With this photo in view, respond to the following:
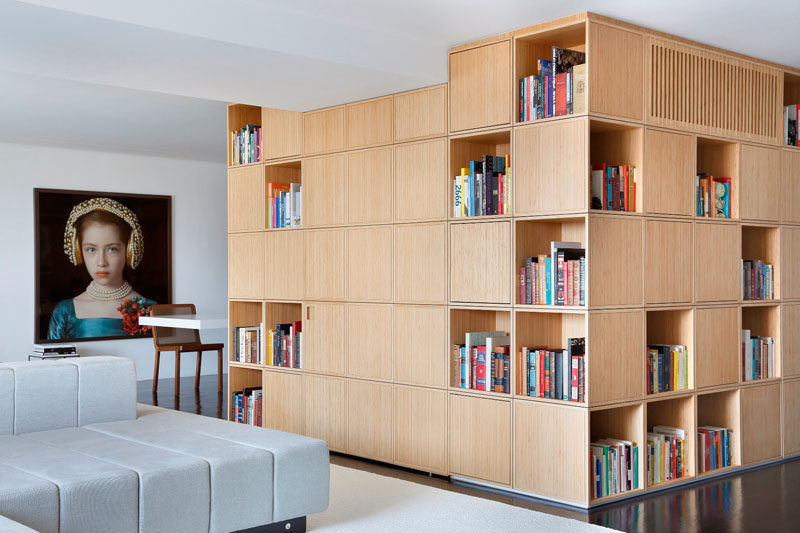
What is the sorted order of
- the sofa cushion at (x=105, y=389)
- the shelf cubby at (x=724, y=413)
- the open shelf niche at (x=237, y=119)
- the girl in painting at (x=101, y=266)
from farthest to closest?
the girl in painting at (x=101, y=266)
the open shelf niche at (x=237, y=119)
the shelf cubby at (x=724, y=413)
the sofa cushion at (x=105, y=389)

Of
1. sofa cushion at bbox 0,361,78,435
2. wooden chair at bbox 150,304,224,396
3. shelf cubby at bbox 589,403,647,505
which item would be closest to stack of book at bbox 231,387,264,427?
sofa cushion at bbox 0,361,78,435

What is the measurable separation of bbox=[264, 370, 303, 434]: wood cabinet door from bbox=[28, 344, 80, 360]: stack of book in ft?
11.9

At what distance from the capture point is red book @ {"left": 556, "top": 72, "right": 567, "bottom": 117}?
486cm

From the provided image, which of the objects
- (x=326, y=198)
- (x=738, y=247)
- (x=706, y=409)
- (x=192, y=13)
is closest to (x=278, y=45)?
(x=192, y=13)

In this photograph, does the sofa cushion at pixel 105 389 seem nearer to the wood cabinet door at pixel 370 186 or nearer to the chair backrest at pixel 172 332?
the wood cabinet door at pixel 370 186

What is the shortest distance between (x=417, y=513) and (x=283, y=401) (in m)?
2.28

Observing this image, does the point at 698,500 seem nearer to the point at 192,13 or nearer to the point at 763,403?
the point at 763,403

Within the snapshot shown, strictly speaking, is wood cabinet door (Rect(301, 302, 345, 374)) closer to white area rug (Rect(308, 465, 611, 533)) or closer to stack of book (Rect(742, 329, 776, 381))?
white area rug (Rect(308, 465, 611, 533))

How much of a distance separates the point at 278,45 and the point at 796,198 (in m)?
3.77

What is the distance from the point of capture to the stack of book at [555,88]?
15.8ft

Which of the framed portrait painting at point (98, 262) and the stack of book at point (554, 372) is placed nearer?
the stack of book at point (554, 372)

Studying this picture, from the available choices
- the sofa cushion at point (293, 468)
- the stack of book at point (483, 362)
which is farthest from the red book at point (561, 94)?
the sofa cushion at point (293, 468)

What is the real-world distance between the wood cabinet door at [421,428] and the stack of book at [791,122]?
3025mm

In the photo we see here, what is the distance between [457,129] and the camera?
5406 mm
